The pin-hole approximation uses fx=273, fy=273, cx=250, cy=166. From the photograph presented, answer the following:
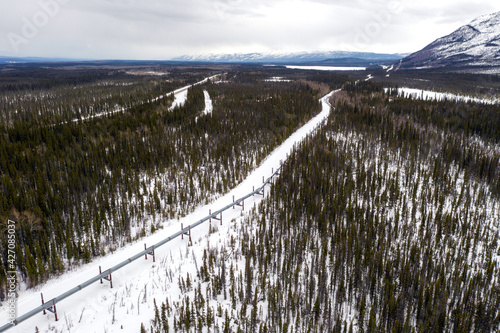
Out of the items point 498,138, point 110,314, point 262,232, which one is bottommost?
point 110,314

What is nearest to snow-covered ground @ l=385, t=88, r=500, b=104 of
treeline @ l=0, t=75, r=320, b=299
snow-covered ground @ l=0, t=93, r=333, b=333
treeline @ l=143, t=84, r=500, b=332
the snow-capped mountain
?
treeline @ l=0, t=75, r=320, b=299

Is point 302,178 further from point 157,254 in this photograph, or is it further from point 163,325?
point 163,325

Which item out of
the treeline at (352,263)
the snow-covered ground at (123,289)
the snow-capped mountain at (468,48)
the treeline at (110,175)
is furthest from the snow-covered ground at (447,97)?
the snow-capped mountain at (468,48)

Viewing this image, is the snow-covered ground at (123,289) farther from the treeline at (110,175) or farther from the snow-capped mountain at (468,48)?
the snow-capped mountain at (468,48)

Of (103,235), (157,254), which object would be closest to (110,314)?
(157,254)

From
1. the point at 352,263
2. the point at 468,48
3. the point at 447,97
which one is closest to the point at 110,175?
the point at 352,263

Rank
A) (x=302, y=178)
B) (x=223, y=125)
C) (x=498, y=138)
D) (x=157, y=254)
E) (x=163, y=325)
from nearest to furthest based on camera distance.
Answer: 1. (x=163, y=325)
2. (x=157, y=254)
3. (x=302, y=178)
4. (x=498, y=138)
5. (x=223, y=125)
